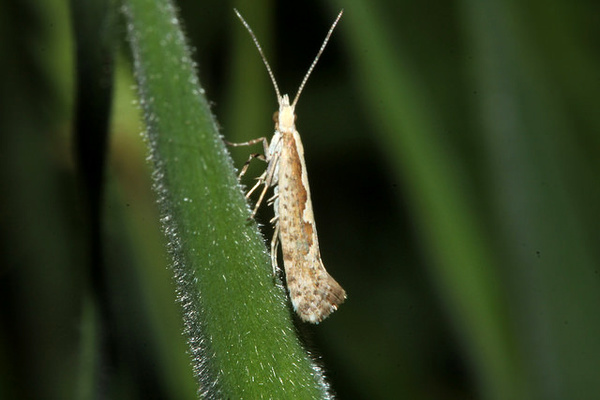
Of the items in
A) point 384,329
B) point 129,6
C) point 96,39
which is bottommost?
point 384,329

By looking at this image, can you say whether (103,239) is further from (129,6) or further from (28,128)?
(129,6)

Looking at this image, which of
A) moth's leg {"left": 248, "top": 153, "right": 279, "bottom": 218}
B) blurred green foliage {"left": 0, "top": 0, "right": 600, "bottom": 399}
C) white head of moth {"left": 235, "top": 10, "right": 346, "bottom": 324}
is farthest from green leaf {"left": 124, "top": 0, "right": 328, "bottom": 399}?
blurred green foliage {"left": 0, "top": 0, "right": 600, "bottom": 399}

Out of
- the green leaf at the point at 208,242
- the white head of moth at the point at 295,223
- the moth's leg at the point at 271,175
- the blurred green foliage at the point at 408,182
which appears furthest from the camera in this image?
the blurred green foliage at the point at 408,182

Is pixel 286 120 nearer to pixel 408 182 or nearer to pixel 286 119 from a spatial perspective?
pixel 286 119

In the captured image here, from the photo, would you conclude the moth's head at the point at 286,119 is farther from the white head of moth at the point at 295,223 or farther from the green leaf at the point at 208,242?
the green leaf at the point at 208,242

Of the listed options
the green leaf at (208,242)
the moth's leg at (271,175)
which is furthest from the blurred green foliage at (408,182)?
the green leaf at (208,242)

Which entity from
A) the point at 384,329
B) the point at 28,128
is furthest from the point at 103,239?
the point at 384,329

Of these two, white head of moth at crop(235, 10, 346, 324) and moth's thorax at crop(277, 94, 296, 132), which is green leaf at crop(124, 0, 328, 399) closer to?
white head of moth at crop(235, 10, 346, 324)
